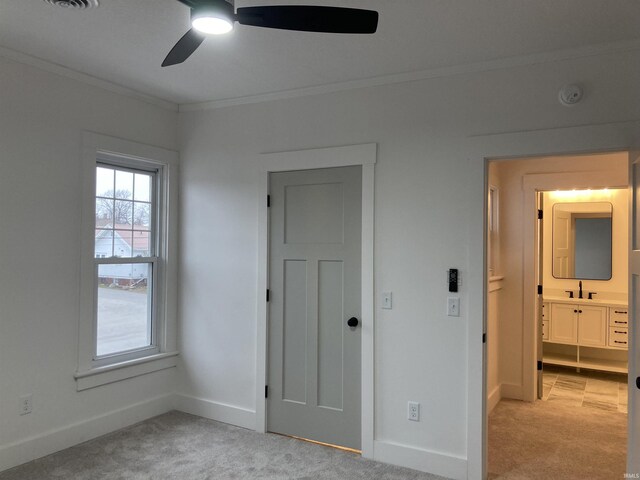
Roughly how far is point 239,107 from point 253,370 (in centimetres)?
208

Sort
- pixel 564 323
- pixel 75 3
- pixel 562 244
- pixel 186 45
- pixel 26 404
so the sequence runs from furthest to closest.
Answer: pixel 562 244, pixel 564 323, pixel 26 404, pixel 75 3, pixel 186 45

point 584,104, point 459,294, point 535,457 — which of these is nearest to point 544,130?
point 584,104

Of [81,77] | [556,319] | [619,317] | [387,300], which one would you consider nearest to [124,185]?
[81,77]

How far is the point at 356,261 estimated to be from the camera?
327cm

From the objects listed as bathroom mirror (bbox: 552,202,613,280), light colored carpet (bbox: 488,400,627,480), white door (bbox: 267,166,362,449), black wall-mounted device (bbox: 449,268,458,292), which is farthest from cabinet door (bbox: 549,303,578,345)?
white door (bbox: 267,166,362,449)

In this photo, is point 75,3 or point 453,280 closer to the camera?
point 75,3

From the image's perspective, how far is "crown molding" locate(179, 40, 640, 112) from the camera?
259 cm

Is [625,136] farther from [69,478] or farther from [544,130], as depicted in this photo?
[69,478]

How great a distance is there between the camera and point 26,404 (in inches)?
118

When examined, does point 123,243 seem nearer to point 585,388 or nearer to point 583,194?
point 585,388

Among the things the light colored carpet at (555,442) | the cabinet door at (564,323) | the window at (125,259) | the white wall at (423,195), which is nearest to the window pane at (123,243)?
the window at (125,259)

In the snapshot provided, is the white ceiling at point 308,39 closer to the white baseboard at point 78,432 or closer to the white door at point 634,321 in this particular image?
the white door at point 634,321

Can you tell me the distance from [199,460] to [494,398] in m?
2.70

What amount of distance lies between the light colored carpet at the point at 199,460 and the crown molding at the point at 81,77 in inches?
99.5
